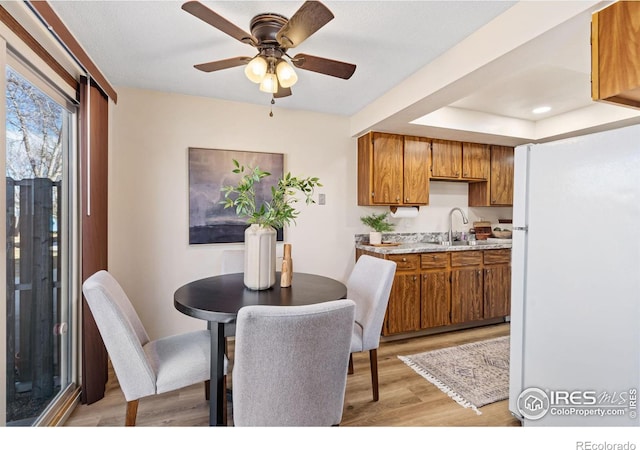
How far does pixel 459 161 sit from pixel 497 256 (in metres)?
1.17

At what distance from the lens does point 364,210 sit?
3.48 metres

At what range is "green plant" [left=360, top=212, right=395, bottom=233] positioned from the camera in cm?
339

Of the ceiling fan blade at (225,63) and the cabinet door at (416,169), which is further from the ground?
the ceiling fan blade at (225,63)

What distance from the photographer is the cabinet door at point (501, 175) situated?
3.82 m

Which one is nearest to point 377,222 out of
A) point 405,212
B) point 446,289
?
point 405,212

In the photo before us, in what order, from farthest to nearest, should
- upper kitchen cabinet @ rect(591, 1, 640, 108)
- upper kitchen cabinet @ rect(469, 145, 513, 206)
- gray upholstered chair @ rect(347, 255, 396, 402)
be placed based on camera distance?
upper kitchen cabinet @ rect(469, 145, 513, 206) → gray upholstered chair @ rect(347, 255, 396, 402) → upper kitchen cabinet @ rect(591, 1, 640, 108)

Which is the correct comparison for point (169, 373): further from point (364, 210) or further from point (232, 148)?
point (364, 210)

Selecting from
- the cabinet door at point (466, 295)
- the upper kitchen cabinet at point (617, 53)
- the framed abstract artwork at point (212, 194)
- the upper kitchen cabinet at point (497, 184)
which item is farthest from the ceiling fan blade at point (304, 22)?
the upper kitchen cabinet at point (497, 184)

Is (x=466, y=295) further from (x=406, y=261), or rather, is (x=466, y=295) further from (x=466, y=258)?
(x=406, y=261)

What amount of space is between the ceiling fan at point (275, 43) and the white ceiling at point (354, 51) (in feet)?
0.44

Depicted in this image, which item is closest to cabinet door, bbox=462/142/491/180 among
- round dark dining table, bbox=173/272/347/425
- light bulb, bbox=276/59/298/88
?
round dark dining table, bbox=173/272/347/425

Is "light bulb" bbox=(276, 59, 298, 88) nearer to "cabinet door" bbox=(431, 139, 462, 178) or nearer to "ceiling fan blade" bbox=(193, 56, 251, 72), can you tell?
"ceiling fan blade" bbox=(193, 56, 251, 72)

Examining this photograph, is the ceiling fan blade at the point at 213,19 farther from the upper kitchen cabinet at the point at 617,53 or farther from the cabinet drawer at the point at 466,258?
the cabinet drawer at the point at 466,258

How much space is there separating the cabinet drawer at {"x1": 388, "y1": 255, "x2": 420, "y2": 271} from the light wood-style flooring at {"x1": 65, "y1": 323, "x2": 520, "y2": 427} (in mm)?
955
